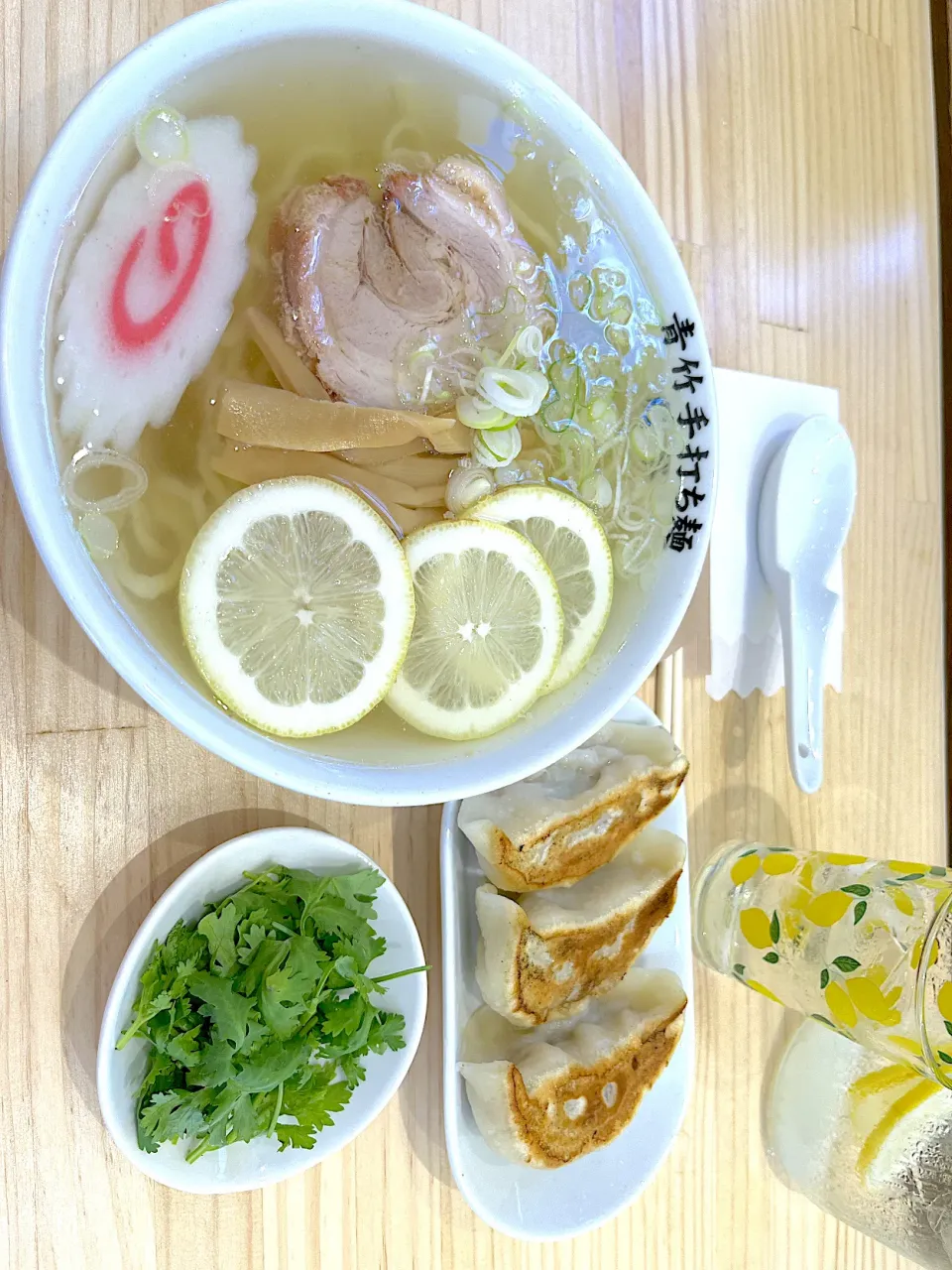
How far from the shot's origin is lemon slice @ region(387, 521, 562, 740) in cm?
86

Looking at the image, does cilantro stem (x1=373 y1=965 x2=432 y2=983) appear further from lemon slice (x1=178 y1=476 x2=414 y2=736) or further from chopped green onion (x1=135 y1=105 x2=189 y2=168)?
chopped green onion (x1=135 y1=105 x2=189 y2=168)

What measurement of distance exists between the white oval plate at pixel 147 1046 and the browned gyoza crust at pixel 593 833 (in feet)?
0.44

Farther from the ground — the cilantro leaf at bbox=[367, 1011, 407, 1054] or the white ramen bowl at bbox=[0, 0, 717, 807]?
the white ramen bowl at bbox=[0, 0, 717, 807]

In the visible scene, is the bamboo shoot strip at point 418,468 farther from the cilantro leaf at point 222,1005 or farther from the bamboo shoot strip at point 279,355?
the cilantro leaf at point 222,1005

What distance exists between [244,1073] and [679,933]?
0.53 meters

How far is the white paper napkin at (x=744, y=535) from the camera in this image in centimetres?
116

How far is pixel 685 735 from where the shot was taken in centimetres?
116

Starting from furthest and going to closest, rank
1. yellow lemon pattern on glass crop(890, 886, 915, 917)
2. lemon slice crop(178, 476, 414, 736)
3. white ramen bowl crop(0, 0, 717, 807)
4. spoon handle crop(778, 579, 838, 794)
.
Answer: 1. spoon handle crop(778, 579, 838, 794)
2. yellow lemon pattern on glass crop(890, 886, 915, 917)
3. lemon slice crop(178, 476, 414, 736)
4. white ramen bowl crop(0, 0, 717, 807)

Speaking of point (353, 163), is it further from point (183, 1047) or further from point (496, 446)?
point (183, 1047)

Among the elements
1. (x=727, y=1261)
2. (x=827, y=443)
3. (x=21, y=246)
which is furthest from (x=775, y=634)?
(x=21, y=246)

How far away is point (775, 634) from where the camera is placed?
1.22 m

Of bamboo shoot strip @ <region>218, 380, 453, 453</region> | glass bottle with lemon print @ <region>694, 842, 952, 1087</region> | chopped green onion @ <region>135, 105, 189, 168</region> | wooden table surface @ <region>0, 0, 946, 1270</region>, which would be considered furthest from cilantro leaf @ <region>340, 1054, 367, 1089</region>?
chopped green onion @ <region>135, 105, 189, 168</region>

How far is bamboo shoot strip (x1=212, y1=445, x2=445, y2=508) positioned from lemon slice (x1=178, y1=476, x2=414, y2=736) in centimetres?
3

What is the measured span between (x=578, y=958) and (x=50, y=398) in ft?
2.46
